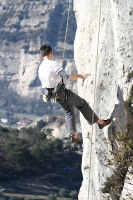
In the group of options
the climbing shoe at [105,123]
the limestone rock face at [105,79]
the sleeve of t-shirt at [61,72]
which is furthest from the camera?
the limestone rock face at [105,79]

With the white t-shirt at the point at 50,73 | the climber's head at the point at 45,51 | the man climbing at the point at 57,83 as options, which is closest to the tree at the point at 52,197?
the man climbing at the point at 57,83

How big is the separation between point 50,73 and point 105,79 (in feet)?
6.82

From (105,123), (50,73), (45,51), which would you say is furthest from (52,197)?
(45,51)

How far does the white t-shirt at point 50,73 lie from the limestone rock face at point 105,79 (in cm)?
143

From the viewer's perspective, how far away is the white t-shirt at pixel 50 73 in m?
12.1

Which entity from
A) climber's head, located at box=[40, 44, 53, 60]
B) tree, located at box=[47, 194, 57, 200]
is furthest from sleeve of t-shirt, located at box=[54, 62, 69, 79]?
tree, located at box=[47, 194, 57, 200]

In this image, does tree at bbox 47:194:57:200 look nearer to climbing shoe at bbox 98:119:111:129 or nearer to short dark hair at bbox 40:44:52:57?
climbing shoe at bbox 98:119:111:129

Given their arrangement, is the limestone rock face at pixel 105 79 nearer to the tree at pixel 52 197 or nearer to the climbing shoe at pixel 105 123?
the climbing shoe at pixel 105 123

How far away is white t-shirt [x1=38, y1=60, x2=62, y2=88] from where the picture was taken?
39.8 feet

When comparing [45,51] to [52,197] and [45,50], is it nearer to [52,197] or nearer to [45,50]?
[45,50]

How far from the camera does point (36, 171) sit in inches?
A: 3947

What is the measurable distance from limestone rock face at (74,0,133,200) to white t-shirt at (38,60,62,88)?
1434 millimetres

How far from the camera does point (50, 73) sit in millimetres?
12188

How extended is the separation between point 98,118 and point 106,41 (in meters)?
1.84
